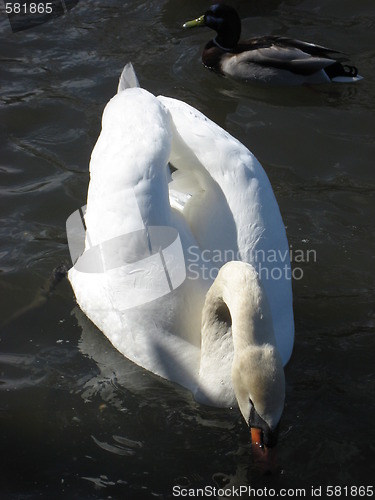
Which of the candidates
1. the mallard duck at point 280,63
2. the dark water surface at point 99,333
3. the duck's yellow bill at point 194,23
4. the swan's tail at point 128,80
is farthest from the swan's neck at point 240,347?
the duck's yellow bill at point 194,23

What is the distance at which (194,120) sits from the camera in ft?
17.4

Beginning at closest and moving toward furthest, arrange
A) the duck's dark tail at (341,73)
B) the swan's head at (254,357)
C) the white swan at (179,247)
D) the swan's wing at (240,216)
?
1. the swan's head at (254,357)
2. the white swan at (179,247)
3. the swan's wing at (240,216)
4. the duck's dark tail at (341,73)

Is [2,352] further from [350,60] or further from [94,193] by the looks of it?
[350,60]

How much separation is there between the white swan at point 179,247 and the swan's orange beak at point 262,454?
0.46 metres

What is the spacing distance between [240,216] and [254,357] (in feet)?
3.83

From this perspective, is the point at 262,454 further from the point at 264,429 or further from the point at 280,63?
the point at 280,63

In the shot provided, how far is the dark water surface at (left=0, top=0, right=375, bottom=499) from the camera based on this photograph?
4762mm

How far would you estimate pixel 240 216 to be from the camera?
5.11m

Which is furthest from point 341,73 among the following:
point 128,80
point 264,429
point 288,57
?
point 264,429

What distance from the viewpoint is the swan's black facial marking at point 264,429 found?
4.19 meters

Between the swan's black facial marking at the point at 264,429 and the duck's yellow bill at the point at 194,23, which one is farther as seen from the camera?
the duck's yellow bill at the point at 194,23

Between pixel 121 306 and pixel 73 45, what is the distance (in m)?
4.80

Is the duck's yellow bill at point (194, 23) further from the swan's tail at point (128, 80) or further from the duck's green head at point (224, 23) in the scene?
the swan's tail at point (128, 80)

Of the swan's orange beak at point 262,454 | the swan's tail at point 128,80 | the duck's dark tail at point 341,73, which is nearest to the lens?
the swan's orange beak at point 262,454
